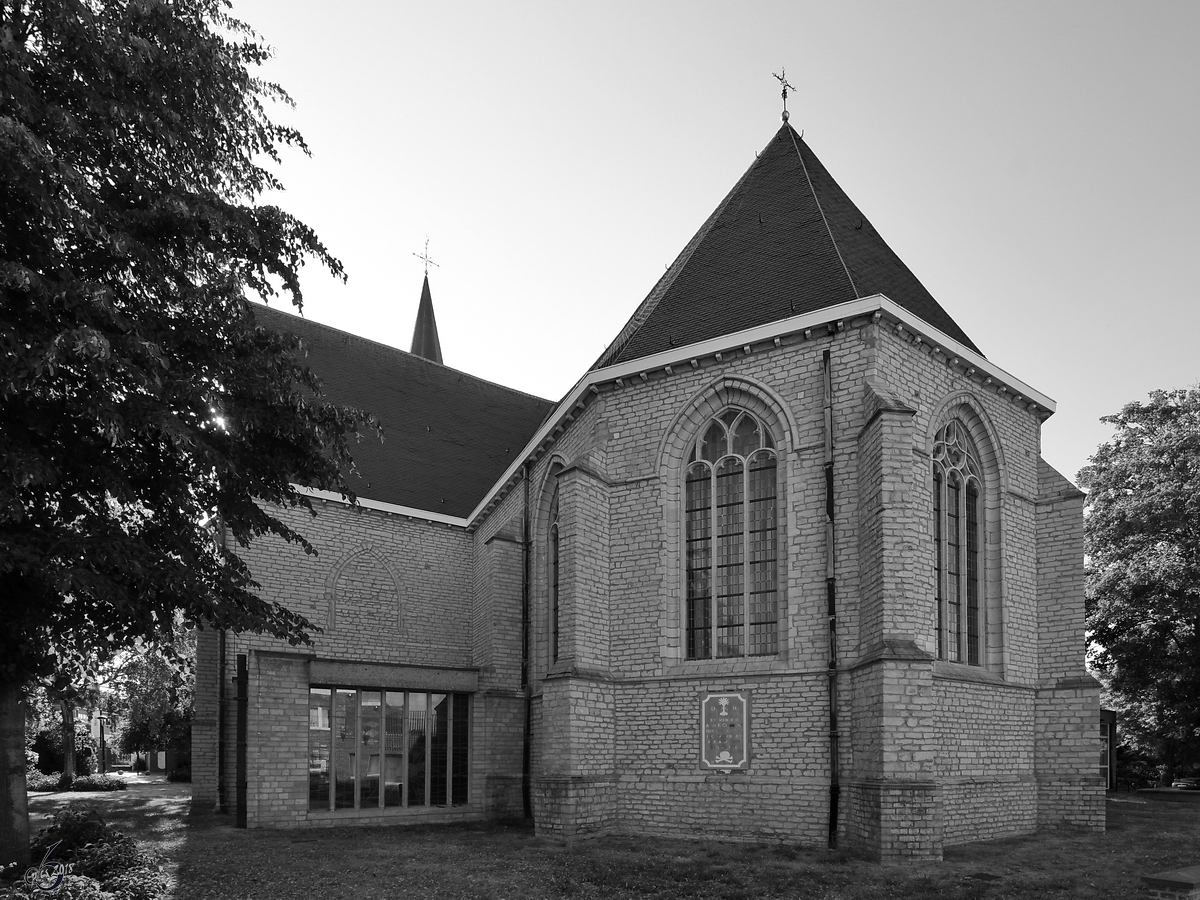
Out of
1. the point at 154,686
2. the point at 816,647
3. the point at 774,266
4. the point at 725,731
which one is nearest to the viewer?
the point at 816,647

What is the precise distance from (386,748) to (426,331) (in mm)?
21935

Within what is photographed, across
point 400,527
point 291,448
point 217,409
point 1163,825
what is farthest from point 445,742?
point 1163,825

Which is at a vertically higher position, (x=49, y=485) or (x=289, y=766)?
(x=49, y=485)

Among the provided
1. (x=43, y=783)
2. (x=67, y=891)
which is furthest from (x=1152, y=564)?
(x=43, y=783)

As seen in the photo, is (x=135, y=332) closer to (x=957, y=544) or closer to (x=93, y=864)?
(x=93, y=864)

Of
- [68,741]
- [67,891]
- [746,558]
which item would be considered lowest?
[68,741]

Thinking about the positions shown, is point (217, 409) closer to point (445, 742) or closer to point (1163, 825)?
point (445, 742)

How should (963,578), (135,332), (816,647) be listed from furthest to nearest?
(963,578), (816,647), (135,332)

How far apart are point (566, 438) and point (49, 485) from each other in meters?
8.71

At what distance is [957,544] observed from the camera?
49.2 ft

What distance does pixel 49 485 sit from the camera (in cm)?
1052

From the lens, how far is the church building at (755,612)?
13109 millimetres

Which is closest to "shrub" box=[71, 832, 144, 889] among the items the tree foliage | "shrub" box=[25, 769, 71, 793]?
the tree foliage

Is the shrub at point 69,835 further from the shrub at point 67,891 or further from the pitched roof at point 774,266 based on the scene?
the pitched roof at point 774,266
